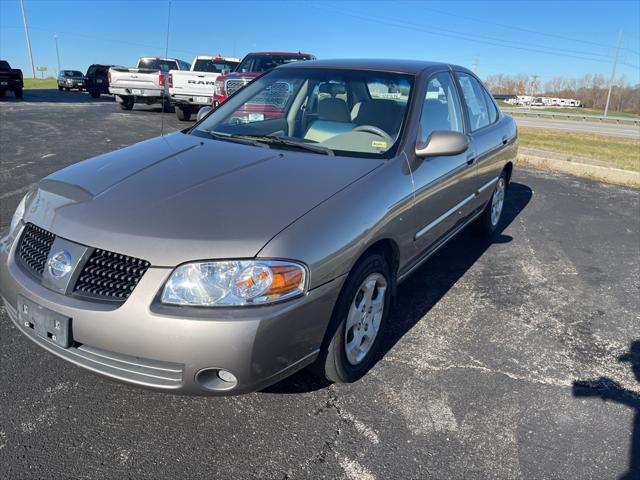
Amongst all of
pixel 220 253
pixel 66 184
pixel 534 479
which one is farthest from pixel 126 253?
pixel 534 479

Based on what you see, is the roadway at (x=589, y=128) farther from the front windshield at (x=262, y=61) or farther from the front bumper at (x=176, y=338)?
the front bumper at (x=176, y=338)

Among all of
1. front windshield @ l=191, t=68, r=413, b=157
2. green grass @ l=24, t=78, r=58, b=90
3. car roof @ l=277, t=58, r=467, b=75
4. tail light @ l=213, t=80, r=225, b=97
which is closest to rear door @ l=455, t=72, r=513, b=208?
car roof @ l=277, t=58, r=467, b=75

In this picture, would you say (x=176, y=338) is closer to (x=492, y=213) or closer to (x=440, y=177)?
(x=440, y=177)

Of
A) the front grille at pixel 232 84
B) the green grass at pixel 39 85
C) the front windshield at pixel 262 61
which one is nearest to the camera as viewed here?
the front grille at pixel 232 84

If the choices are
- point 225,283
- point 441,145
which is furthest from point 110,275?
point 441,145

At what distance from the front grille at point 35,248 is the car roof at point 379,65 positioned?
7.94 ft

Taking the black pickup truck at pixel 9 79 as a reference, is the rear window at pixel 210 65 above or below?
above

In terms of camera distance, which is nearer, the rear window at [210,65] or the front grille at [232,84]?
the front grille at [232,84]

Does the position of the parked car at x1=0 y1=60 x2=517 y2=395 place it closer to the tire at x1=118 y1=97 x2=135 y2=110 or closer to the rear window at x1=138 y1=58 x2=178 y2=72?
the tire at x1=118 y1=97 x2=135 y2=110

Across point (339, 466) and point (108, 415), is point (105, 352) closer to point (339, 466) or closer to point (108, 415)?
point (108, 415)

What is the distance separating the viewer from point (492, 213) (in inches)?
211

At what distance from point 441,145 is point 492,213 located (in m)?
2.57

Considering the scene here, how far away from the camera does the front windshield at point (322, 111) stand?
3218 mm

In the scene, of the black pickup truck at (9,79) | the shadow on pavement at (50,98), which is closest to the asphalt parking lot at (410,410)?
the shadow on pavement at (50,98)
